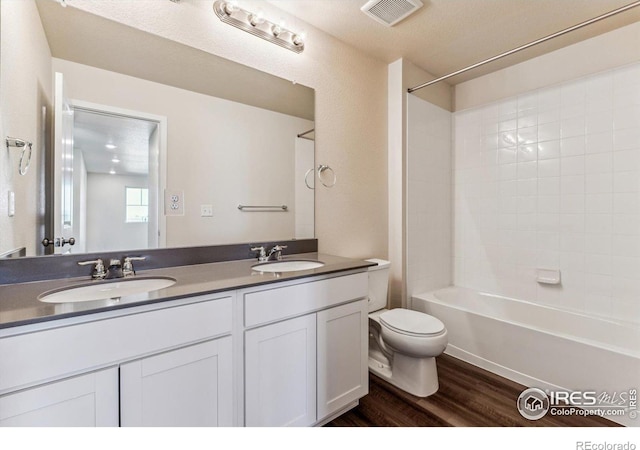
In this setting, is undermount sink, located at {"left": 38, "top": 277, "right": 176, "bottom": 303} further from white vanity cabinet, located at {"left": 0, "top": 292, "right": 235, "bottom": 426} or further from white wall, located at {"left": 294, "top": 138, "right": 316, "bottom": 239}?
white wall, located at {"left": 294, "top": 138, "right": 316, "bottom": 239}

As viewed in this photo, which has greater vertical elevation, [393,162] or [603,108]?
[603,108]

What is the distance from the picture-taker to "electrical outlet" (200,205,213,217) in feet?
5.32

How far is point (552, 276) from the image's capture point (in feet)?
7.68

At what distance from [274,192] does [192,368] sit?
3.72ft

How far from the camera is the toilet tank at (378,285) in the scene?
2.20 meters

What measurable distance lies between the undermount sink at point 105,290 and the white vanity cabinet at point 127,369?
0.18 metres

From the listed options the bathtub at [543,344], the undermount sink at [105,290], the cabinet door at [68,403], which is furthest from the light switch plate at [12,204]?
the bathtub at [543,344]

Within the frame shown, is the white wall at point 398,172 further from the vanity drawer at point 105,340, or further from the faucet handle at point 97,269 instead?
the faucet handle at point 97,269

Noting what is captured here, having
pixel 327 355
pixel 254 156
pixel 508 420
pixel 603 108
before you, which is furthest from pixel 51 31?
pixel 603 108

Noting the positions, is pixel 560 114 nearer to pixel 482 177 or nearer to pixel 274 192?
pixel 482 177

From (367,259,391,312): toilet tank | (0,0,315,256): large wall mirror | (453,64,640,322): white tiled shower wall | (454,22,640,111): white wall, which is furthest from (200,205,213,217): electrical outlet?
(454,22,640,111): white wall

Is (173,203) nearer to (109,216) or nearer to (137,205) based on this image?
(137,205)

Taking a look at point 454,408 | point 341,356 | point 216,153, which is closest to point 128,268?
point 216,153

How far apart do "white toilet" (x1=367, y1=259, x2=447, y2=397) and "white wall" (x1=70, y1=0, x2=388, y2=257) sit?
44 cm
